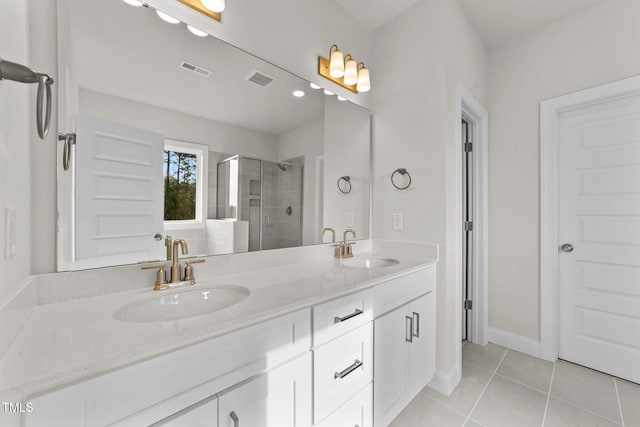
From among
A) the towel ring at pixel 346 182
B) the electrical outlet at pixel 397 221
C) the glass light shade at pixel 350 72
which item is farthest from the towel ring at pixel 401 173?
the glass light shade at pixel 350 72

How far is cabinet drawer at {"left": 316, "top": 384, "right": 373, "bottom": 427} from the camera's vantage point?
108 cm

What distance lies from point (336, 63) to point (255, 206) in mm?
1057

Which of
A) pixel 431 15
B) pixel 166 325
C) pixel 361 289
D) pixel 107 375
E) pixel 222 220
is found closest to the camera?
pixel 107 375

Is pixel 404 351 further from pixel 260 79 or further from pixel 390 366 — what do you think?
pixel 260 79

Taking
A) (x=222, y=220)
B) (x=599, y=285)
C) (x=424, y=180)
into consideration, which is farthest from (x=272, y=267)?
(x=599, y=285)

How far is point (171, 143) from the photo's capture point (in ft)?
3.82

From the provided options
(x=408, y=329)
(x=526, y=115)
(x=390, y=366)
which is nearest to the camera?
(x=390, y=366)

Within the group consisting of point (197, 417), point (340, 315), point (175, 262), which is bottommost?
point (197, 417)

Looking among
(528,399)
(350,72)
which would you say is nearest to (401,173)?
(350,72)

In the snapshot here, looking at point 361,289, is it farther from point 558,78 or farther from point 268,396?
point 558,78

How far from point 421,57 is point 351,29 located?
0.58 m

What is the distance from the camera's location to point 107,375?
562 millimetres

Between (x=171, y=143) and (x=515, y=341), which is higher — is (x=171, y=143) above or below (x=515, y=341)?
above

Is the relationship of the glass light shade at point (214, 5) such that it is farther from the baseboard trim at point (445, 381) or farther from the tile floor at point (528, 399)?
the baseboard trim at point (445, 381)
